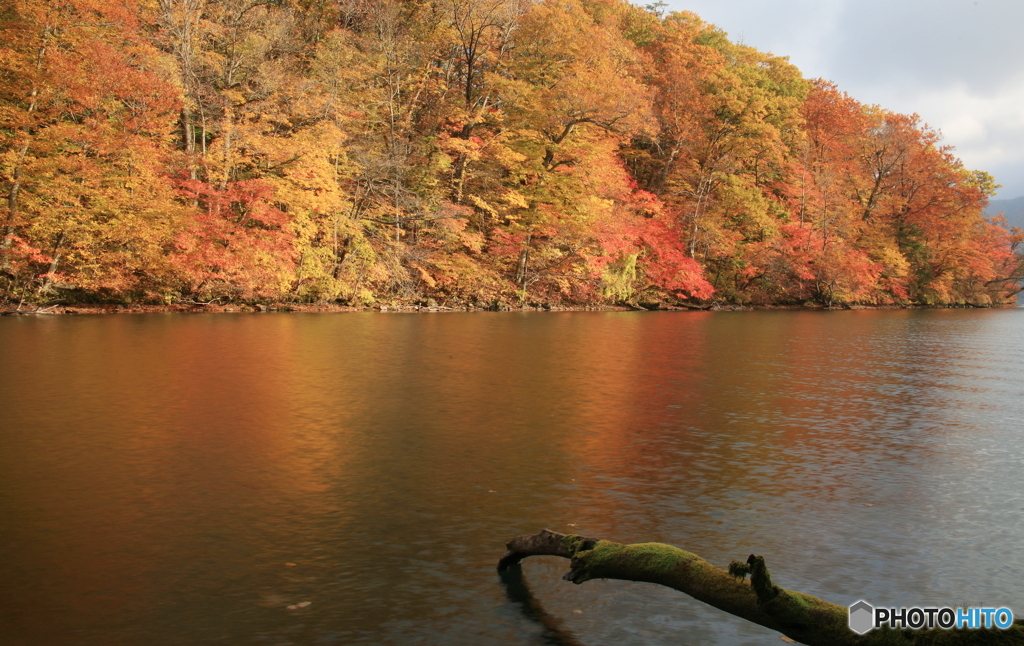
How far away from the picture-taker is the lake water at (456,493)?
11.9ft

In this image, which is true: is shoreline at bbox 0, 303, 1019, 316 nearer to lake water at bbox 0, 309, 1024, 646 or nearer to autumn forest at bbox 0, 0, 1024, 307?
autumn forest at bbox 0, 0, 1024, 307

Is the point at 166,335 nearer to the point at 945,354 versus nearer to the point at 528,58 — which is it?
the point at 945,354

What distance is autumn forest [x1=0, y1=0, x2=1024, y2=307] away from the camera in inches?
893

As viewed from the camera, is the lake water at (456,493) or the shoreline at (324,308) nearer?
the lake water at (456,493)

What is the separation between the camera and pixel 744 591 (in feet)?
9.66

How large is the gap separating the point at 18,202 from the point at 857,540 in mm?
25039

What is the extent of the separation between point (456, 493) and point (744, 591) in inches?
116

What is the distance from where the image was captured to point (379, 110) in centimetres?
3178

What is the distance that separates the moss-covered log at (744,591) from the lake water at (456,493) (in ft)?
1.29

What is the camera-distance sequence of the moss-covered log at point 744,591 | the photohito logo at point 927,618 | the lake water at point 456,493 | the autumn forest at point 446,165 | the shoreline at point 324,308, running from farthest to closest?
the shoreline at point 324,308
the autumn forest at point 446,165
the lake water at point 456,493
the photohito logo at point 927,618
the moss-covered log at point 744,591

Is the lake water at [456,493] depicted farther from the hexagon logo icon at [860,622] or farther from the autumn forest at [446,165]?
the autumn forest at [446,165]

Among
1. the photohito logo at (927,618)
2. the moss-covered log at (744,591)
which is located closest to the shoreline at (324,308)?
the moss-covered log at (744,591)

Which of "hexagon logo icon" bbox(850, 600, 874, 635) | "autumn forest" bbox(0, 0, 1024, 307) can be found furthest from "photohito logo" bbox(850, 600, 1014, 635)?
"autumn forest" bbox(0, 0, 1024, 307)

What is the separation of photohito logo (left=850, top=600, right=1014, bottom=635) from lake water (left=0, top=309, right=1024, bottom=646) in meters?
0.36
